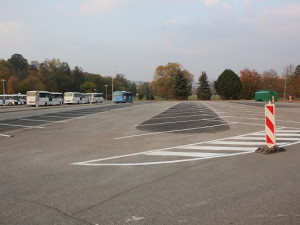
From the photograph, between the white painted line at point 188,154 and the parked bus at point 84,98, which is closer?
the white painted line at point 188,154

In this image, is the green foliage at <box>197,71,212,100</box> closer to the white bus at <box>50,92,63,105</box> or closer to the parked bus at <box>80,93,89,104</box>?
the parked bus at <box>80,93,89,104</box>

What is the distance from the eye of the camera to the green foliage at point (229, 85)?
2972 inches

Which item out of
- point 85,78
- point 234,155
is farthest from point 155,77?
point 234,155

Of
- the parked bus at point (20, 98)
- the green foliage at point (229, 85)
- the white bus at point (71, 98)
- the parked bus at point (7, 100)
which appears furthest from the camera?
the green foliage at point (229, 85)

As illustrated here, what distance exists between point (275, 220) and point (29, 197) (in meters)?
3.81

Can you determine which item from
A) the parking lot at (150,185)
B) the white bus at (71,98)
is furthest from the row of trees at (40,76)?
the parking lot at (150,185)

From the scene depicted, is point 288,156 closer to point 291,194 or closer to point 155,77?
point 291,194

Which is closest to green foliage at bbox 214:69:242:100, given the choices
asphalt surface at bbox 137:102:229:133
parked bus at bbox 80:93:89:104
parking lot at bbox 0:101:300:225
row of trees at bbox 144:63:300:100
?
row of trees at bbox 144:63:300:100

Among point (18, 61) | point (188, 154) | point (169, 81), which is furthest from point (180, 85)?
point (188, 154)

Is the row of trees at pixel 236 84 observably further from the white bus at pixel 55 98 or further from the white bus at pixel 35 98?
the white bus at pixel 35 98

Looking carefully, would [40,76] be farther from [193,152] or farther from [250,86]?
[193,152]

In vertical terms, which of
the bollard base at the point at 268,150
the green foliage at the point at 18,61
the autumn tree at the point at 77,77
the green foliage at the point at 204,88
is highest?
the green foliage at the point at 18,61

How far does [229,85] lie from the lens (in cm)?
7556

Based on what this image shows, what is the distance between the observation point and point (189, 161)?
645 cm
